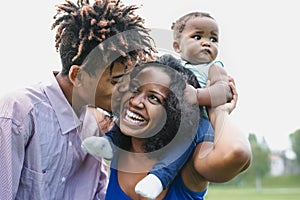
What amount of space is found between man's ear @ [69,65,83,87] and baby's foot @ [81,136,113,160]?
0.20 metres

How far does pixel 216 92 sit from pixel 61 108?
57 centimetres

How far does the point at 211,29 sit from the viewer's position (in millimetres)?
2285

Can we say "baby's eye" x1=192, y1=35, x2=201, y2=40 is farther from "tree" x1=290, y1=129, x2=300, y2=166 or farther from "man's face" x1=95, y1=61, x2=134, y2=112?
"tree" x1=290, y1=129, x2=300, y2=166

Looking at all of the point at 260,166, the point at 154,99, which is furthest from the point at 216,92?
the point at 260,166

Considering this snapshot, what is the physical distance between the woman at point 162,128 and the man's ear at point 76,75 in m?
0.22

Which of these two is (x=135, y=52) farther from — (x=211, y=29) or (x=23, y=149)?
(x=23, y=149)

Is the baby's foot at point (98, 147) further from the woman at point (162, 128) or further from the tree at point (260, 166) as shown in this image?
the tree at point (260, 166)

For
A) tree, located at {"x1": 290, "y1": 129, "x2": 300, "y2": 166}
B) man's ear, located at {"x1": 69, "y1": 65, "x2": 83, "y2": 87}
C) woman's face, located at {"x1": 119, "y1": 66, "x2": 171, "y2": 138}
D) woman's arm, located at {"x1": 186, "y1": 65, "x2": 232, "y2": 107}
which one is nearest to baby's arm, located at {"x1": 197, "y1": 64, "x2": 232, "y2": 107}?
woman's arm, located at {"x1": 186, "y1": 65, "x2": 232, "y2": 107}

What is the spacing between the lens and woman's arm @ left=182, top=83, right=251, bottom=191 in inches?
70.6

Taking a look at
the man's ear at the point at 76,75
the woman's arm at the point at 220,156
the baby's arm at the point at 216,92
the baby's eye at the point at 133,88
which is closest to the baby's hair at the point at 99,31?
the man's ear at the point at 76,75

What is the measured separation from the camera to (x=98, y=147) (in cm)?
209

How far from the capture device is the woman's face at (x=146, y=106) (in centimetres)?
193

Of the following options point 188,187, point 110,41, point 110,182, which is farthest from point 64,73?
point 188,187

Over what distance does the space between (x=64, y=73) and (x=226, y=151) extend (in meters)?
0.74
